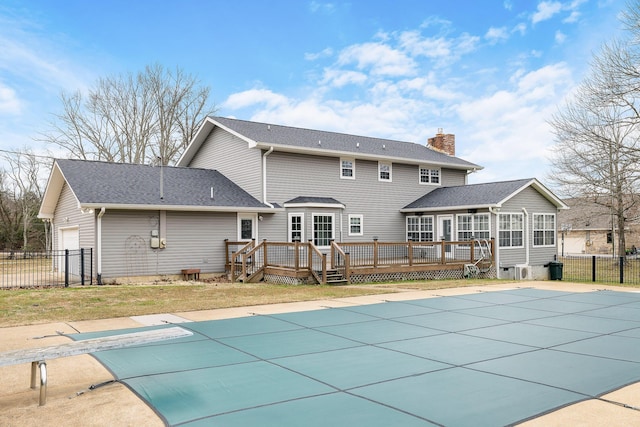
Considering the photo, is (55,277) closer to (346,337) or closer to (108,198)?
(108,198)

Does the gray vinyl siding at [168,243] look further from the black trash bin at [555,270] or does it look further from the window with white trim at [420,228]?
the black trash bin at [555,270]

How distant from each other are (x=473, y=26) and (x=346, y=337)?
1737cm

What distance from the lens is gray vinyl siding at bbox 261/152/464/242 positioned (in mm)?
22406

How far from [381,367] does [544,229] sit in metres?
20.8

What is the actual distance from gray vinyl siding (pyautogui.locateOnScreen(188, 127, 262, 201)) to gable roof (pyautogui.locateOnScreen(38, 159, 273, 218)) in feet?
1.52

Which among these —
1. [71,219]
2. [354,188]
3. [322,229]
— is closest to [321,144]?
[354,188]

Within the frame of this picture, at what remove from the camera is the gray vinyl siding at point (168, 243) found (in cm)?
1847

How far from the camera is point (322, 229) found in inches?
896

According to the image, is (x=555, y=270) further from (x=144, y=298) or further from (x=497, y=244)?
(x=144, y=298)

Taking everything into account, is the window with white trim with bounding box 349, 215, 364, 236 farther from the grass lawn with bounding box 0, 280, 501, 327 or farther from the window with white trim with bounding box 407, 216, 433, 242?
the grass lawn with bounding box 0, 280, 501, 327

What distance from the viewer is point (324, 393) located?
5488mm

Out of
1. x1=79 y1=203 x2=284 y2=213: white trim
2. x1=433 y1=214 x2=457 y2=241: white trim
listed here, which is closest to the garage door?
x1=79 y1=203 x2=284 y2=213: white trim

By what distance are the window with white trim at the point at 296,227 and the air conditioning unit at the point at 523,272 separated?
9.70 meters

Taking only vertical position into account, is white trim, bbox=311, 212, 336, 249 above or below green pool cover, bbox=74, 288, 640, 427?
above
